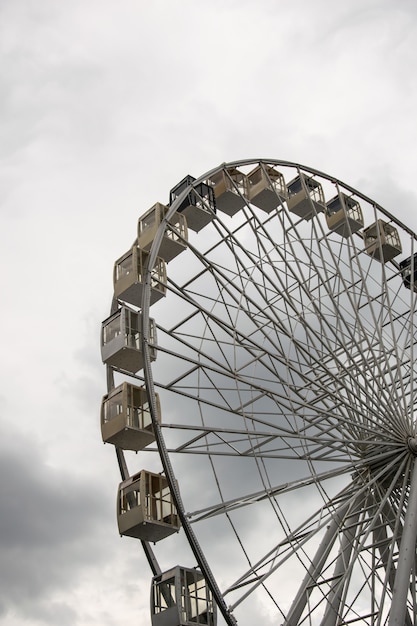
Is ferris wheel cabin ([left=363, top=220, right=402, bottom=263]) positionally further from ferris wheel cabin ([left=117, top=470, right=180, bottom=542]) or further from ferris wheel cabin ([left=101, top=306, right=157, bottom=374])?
ferris wheel cabin ([left=117, top=470, right=180, bottom=542])

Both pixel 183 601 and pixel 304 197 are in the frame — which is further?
pixel 304 197

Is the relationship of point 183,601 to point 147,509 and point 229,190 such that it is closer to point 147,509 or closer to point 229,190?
point 147,509

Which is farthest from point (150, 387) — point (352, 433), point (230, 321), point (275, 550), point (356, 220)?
point (356, 220)

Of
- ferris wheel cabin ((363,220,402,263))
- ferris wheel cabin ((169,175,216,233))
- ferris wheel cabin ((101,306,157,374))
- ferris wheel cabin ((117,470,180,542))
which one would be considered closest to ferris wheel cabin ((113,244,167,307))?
ferris wheel cabin ((101,306,157,374))

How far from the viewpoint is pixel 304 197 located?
23484 millimetres

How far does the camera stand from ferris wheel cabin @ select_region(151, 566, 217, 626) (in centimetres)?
1648

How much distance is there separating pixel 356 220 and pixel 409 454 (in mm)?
7994

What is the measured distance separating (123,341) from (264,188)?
637 cm

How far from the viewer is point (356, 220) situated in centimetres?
2430

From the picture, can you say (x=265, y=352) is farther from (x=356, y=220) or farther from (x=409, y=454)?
(x=356, y=220)

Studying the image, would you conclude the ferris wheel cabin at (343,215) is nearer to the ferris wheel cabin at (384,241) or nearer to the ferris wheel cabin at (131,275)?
the ferris wheel cabin at (384,241)

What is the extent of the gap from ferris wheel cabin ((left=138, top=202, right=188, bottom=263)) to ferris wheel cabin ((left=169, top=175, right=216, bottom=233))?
0.53 m

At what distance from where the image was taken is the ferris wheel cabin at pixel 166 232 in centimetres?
1862

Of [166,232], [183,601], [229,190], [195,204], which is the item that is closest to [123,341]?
[166,232]
